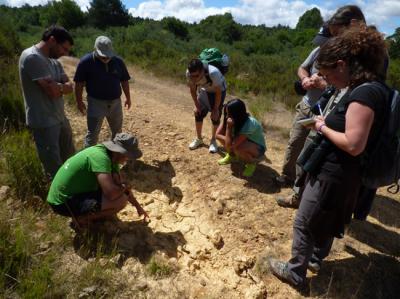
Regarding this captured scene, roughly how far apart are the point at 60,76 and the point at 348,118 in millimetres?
2686

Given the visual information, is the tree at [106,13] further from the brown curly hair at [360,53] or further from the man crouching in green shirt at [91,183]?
the brown curly hair at [360,53]

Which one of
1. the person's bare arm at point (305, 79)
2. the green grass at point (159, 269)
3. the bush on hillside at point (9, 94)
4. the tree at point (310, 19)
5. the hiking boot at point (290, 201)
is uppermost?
the tree at point (310, 19)

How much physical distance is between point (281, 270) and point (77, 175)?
1.90 meters

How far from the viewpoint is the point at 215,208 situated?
3.71 metres

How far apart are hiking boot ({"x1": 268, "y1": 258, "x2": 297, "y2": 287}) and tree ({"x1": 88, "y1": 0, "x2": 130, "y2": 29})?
28.7 meters

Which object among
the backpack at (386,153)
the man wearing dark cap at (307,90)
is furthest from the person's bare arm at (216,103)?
the backpack at (386,153)

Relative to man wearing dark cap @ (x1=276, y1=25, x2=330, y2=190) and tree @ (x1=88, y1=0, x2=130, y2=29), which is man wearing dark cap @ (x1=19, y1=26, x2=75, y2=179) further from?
tree @ (x1=88, y1=0, x2=130, y2=29)

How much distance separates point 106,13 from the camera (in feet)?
94.6

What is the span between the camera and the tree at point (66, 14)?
27141 millimetres

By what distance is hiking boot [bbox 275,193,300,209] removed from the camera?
366cm

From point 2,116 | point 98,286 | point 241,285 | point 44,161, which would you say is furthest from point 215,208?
point 2,116

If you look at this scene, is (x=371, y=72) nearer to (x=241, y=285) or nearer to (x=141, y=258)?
(x=241, y=285)

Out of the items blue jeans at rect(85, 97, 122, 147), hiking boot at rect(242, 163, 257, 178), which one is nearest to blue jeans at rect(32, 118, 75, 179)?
blue jeans at rect(85, 97, 122, 147)

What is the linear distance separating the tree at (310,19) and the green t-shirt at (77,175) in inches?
1887
